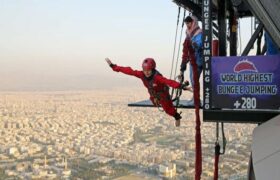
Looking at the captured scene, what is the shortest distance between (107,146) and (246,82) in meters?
57.4

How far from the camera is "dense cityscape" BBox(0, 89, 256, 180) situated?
137ft

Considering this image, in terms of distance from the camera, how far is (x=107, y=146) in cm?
6253

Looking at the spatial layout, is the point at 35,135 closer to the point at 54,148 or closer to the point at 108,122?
the point at 54,148

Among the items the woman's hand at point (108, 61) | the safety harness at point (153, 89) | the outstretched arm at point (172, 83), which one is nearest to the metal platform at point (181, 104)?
the safety harness at point (153, 89)

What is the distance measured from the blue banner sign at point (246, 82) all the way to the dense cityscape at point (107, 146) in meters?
10.8

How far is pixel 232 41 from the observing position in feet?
28.3

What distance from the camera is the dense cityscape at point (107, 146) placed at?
137 feet

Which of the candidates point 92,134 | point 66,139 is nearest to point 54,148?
point 66,139

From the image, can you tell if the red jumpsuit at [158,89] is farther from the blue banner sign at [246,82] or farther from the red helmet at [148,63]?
the blue banner sign at [246,82]

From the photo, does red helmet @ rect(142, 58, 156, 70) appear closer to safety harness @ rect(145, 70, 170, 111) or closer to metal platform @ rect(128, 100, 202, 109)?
safety harness @ rect(145, 70, 170, 111)

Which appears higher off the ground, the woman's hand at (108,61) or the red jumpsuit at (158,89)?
the woman's hand at (108,61)

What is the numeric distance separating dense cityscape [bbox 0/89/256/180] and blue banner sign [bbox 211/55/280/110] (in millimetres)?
10816

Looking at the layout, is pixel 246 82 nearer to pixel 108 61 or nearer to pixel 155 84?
pixel 155 84

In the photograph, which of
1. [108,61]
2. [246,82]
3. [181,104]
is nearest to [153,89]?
[181,104]
